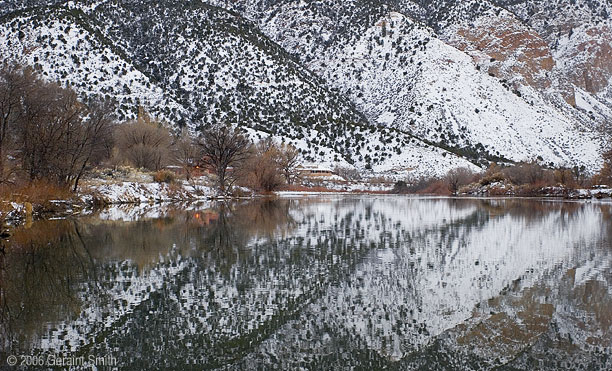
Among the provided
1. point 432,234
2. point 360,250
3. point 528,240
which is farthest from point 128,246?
point 528,240

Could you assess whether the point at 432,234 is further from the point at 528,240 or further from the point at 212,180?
the point at 212,180

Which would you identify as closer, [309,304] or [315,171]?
[309,304]

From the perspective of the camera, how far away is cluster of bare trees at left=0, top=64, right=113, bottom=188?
1056 inches

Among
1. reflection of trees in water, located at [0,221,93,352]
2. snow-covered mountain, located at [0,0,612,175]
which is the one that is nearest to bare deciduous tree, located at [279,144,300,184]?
snow-covered mountain, located at [0,0,612,175]

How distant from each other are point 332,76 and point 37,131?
90060 millimetres

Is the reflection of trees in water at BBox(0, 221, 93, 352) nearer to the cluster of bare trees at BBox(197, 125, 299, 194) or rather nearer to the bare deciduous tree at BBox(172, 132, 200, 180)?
the cluster of bare trees at BBox(197, 125, 299, 194)

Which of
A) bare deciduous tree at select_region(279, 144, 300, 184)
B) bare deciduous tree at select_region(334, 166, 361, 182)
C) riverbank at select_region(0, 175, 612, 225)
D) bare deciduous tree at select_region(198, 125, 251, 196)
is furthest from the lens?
bare deciduous tree at select_region(334, 166, 361, 182)

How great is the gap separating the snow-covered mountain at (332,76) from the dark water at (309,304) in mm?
67805

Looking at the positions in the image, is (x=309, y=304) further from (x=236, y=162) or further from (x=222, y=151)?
(x=236, y=162)

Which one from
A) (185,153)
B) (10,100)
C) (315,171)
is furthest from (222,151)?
(315,171)

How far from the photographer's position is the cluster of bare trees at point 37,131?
26.8 meters

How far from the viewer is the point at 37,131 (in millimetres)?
29078

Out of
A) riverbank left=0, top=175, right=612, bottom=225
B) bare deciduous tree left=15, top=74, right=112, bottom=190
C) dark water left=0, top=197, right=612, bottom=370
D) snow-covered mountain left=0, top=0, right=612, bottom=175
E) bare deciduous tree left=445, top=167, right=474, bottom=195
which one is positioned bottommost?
dark water left=0, top=197, right=612, bottom=370

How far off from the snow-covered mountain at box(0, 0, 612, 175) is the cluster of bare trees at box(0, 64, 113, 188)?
43952 millimetres
